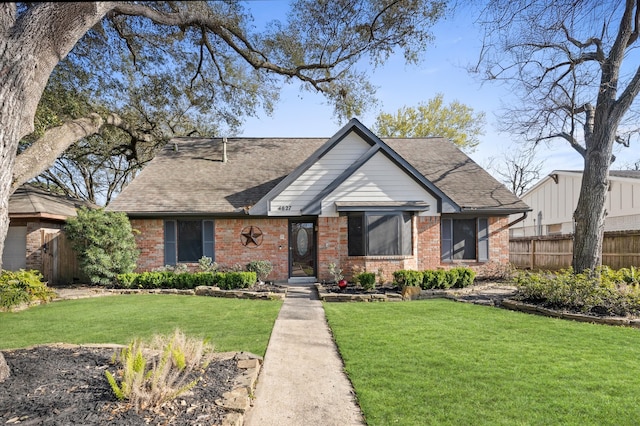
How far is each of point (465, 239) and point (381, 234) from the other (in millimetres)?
4219

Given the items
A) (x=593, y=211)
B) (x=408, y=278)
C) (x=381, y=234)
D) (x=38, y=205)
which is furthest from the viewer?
(x=38, y=205)

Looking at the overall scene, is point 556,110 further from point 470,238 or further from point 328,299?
point 328,299

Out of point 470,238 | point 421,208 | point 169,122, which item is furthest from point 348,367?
point 169,122

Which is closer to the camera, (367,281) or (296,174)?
(367,281)

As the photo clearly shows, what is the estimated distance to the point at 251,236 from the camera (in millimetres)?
14008

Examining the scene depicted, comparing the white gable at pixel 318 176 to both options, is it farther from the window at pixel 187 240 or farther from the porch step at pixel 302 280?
the window at pixel 187 240

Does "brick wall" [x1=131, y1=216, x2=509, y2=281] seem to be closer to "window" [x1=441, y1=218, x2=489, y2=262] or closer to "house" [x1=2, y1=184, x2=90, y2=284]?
"window" [x1=441, y1=218, x2=489, y2=262]

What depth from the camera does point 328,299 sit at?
1050 cm

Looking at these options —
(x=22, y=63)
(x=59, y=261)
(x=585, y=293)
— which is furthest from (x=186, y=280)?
(x=585, y=293)

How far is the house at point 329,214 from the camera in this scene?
12953mm

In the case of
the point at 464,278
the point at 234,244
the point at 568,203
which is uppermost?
the point at 568,203

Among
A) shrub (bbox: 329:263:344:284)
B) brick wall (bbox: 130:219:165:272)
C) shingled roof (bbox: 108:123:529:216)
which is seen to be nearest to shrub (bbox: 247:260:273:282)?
shingled roof (bbox: 108:123:529:216)

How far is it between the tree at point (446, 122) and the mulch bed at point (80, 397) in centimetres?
3080

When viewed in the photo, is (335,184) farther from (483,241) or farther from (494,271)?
(494,271)
